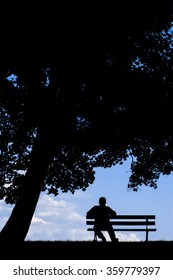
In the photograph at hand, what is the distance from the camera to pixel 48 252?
14.6m

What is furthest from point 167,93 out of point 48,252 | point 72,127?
point 48,252

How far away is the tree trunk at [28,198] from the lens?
21.0 m

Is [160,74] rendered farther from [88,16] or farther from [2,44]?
[2,44]

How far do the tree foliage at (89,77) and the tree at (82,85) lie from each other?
0.16 ft

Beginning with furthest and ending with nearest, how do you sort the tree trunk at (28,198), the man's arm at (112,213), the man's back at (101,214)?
the tree trunk at (28,198), the man's arm at (112,213), the man's back at (101,214)

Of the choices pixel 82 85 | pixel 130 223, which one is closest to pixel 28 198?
pixel 130 223

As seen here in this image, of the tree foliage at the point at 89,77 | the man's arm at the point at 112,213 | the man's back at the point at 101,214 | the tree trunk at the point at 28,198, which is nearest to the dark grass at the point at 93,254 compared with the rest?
the man's back at the point at 101,214

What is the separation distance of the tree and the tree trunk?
4cm

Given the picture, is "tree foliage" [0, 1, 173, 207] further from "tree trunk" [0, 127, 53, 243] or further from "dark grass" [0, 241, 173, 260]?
"dark grass" [0, 241, 173, 260]

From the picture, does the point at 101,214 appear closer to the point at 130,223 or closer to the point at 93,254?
the point at 130,223

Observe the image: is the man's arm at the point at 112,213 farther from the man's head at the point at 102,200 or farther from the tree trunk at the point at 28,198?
the tree trunk at the point at 28,198

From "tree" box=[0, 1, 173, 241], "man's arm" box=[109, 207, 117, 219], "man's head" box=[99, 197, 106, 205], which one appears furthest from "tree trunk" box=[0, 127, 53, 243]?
"man's arm" box=[109, 207, 117, 219]

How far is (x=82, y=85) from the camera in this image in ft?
79.2

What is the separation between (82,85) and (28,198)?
21.5 feet
